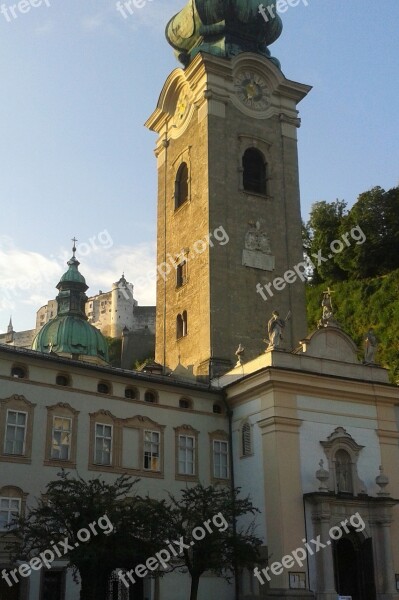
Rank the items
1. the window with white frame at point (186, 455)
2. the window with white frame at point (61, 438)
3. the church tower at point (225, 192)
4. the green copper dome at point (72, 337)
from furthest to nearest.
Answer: the green copper dome at point (72, 337), the church tower at point (225, 192), the window with white frame at point (186, 455), the window with white frame at point (61, 438)

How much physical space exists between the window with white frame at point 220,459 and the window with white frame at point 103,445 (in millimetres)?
4307

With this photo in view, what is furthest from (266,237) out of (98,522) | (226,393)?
(98,522)

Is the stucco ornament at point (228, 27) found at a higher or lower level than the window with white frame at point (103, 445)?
higher

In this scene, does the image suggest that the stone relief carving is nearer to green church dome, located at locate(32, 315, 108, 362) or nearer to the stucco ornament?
the stucco ornament

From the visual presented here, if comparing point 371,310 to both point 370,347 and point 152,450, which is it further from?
point 152,450

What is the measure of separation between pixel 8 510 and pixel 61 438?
2956 mm

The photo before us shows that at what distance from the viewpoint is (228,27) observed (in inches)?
1604

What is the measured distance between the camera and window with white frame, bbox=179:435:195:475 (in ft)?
95.4

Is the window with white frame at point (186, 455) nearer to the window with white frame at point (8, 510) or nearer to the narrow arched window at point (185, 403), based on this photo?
the narrow arched window at point (185, 403)

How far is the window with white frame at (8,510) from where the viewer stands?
24578 mm

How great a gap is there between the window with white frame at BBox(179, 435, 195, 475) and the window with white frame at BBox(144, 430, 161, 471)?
947 millimetres

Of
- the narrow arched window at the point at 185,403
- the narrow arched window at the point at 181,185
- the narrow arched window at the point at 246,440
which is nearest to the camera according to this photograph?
the narrow arched window at the point at 246,440

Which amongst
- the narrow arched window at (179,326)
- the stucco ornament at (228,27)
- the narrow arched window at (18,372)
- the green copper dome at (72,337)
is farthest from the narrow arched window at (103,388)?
the stucco ornament at (228,27)

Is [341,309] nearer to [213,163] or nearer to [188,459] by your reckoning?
[213,163]
